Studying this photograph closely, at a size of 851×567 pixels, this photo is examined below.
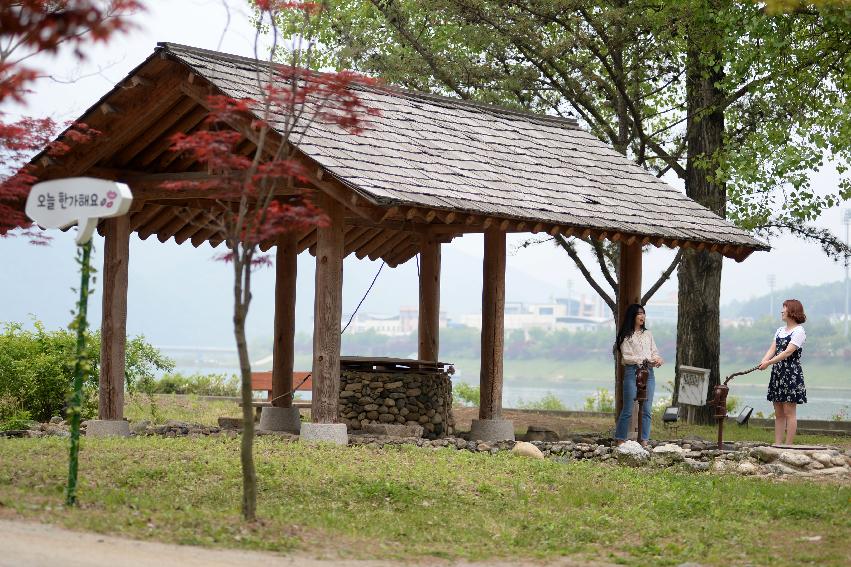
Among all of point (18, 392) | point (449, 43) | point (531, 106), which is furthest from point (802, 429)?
point (18, 392)

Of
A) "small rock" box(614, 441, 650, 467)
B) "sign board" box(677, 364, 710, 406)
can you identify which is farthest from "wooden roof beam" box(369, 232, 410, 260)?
"small rock" box(614, 441, 650, 467)

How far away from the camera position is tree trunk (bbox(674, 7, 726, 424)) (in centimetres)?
2089

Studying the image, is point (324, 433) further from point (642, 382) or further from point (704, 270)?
point (704, 270)

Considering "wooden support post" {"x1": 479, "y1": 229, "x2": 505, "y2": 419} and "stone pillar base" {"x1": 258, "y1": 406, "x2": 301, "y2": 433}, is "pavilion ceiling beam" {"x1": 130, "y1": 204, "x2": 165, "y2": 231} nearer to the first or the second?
"stone pillar base" {"x1": 258, "y1": 406, "x2": 301, "y2": 433}

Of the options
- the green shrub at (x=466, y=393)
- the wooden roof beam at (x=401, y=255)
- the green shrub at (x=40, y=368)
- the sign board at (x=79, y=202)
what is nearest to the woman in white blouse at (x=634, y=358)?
the wooden roof beam at (x=401, y=255)

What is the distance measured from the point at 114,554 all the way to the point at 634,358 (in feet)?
27.7

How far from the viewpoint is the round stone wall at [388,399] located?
14719 mm

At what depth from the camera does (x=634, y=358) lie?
47.2ft

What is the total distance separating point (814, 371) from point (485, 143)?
106027 mm

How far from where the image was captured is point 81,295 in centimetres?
872

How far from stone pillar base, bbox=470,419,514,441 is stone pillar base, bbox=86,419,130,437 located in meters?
4.01

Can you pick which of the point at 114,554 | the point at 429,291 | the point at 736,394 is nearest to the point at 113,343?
the point at 429,291

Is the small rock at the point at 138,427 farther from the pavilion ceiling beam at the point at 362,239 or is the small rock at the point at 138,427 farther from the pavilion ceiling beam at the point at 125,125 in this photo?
the pavilion ceiling beam at the point at 362,239

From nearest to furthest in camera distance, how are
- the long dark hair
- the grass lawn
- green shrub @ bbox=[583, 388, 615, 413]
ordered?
the grass lawn → the long dark hair → green shrub @ bbox=[583, 388, 615, 413]
